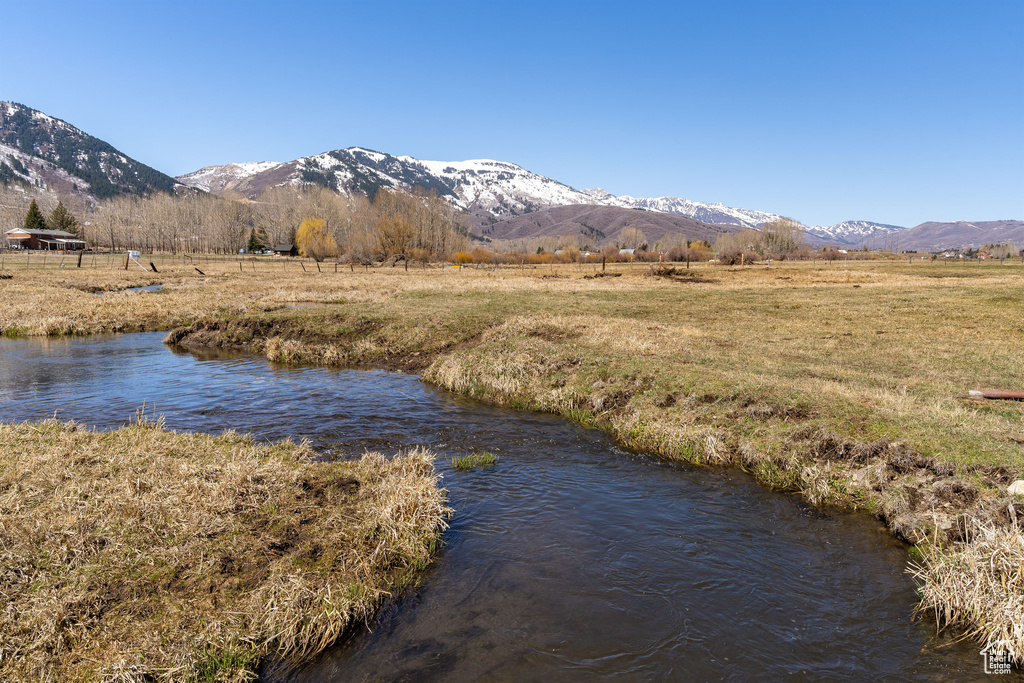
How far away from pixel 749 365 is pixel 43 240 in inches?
7623

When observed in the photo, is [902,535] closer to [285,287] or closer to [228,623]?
[228,623]

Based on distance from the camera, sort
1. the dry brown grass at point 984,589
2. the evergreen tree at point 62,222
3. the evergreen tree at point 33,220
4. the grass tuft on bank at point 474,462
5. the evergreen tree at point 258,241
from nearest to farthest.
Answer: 1. the dry brown grass at point 984,589
2. the grass tuft on bank at point 474,462
3. the evergreen tree at point 33,220
4. the evergreen tree at point 62,222
5. the evergreen tree at point 258,241

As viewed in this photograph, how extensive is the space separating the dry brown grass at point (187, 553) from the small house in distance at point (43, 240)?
579 ft

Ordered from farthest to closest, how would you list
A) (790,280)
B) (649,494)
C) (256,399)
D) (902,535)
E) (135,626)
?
(790,280) → (256,399) → (649,494) → (902,535) → (135,626)

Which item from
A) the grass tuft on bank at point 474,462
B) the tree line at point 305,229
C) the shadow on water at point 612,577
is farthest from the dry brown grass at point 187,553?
the tree line at point 305,229

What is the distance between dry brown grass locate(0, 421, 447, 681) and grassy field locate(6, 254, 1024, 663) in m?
7.86

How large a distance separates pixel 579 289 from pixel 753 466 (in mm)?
36705

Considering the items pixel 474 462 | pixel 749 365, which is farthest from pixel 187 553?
pixel 749 365

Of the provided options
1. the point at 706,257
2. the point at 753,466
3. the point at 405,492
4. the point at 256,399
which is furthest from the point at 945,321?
the point at 706,257

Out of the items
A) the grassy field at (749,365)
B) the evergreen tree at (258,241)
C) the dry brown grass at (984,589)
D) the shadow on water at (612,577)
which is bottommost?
the shadow on water at (612,577)

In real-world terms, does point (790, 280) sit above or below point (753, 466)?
above

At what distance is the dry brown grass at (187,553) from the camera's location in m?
5.66

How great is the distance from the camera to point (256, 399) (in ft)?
56.5

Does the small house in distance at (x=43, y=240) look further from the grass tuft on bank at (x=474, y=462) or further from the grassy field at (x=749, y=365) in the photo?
the grass tuft on bank at (x=474, y=462)
